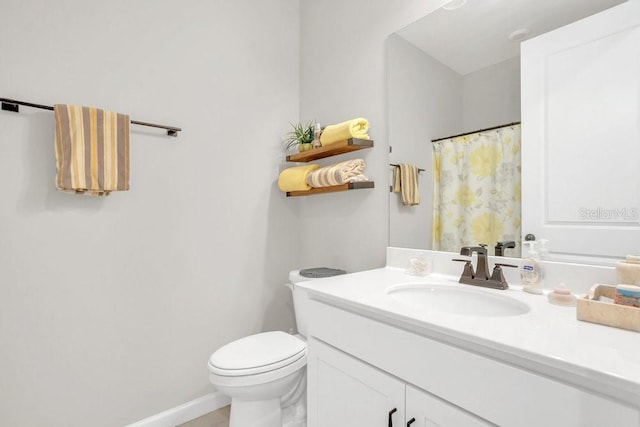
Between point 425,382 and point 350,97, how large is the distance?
1.51 m

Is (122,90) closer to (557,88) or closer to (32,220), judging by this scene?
(32,220)

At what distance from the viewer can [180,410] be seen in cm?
165

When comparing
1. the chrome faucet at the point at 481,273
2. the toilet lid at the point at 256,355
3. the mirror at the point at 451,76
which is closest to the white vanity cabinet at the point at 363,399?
the toilet lid at the point at 256,355

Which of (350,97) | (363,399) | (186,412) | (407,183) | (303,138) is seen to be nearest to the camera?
(363,399)

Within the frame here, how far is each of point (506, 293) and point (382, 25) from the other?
143cm

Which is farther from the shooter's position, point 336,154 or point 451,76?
point 336,154

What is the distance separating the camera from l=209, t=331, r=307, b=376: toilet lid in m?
1.29

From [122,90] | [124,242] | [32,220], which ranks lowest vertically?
Answer: [124,242]

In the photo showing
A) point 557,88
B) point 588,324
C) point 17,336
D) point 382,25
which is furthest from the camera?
point 382,25

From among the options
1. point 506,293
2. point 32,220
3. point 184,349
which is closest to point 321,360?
point 506,293

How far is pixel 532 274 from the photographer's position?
1.03 meters

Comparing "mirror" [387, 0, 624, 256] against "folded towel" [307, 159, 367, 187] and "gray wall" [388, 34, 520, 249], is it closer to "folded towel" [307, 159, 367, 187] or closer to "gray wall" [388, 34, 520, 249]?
"gray wall" [388, 34, 520, 249]

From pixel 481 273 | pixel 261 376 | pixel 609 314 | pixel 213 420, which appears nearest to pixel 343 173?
pixel 481 273

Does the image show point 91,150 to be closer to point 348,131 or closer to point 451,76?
point 348,131
